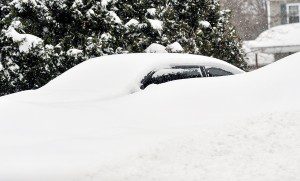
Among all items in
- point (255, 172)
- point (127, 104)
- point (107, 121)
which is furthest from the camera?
point (127, 104)

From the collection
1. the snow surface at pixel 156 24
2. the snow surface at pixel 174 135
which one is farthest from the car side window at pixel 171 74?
the snow surface at pixel 156 24

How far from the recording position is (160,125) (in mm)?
3449

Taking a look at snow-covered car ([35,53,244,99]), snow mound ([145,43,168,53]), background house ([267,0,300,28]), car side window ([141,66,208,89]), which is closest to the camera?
snow-covered car ([35,53,244,99])

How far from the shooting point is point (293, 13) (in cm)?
2770

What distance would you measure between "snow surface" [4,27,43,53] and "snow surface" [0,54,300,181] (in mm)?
5216

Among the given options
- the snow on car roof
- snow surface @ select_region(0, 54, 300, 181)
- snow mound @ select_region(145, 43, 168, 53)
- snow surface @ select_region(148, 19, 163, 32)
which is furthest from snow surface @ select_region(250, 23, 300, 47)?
snow surface @ select_region(0, 54, 300, 181)

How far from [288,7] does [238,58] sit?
14793 mm

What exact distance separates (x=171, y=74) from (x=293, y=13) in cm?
2376

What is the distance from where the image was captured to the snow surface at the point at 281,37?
72.6ft

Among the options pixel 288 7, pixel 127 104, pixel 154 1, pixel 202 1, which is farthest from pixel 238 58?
pixel 288 7

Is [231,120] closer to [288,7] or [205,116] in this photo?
[205,116]

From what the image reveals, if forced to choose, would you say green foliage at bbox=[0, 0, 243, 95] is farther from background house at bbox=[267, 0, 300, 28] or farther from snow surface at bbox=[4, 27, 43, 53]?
background house at bbox=[267, 0, 300, 28]

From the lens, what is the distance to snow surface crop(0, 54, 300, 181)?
289cm

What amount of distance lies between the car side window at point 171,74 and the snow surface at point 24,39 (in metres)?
4.28
